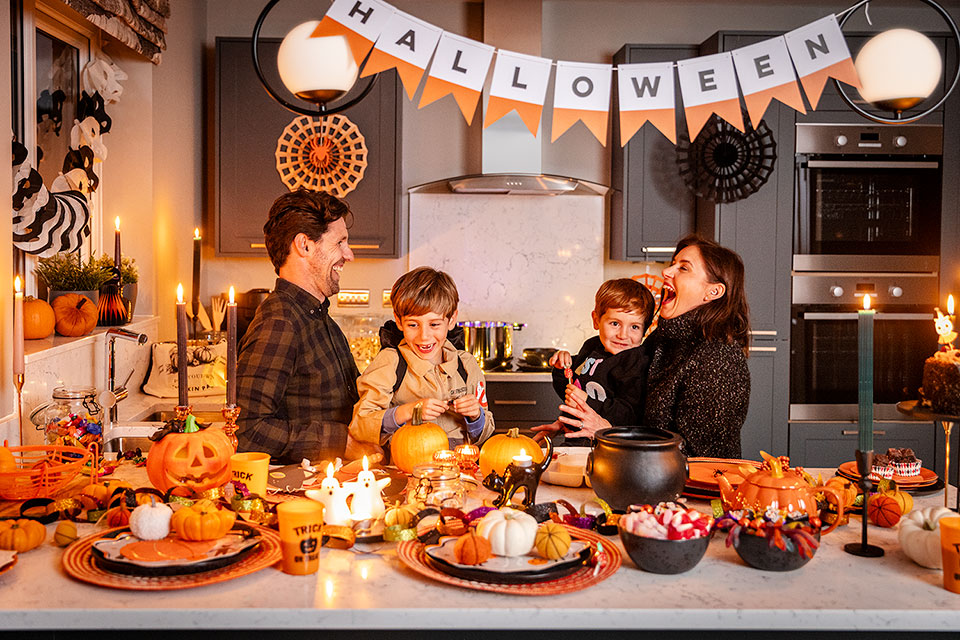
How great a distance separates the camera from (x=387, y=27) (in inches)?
81.2

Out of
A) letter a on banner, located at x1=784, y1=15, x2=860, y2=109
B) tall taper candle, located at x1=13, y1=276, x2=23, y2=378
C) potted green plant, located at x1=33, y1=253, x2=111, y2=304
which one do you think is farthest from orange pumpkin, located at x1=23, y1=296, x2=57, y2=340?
letter a on banner, located at x1=784, y1=15, x2=860, y2=109

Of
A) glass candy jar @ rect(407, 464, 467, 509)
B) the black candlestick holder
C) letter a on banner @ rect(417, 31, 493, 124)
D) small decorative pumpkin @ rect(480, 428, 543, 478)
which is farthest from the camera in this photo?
letter a on banner @ rect(417, 31, 493, 124)

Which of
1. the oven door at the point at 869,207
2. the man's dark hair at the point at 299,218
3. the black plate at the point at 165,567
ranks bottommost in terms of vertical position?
the black plate at the point at 165,567

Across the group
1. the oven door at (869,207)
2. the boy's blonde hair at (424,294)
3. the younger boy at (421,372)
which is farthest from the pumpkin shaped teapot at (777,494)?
the oven door at (869,207)

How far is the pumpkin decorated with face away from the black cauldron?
75 cm

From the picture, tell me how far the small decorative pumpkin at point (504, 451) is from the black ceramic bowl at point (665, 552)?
0.48 metres

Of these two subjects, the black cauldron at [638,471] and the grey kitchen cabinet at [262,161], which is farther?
the grey kitchen cabinet at [262,161]

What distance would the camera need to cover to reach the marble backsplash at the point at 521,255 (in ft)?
14.6

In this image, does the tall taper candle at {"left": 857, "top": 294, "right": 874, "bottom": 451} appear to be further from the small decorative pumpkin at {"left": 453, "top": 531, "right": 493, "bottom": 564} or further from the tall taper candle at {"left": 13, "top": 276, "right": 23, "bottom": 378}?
the tall taper candle at {"left": 13, "top": 276, "right": 23, "bottom": 378}

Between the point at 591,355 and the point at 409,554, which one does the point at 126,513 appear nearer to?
the point at 409,554

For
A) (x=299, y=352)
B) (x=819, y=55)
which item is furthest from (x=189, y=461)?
(x=819, y=55)

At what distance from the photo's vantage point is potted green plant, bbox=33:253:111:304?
3.02m

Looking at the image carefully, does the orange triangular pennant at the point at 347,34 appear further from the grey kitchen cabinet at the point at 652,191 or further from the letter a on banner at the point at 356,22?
the grey kitchen cabinet at the point at 652,191

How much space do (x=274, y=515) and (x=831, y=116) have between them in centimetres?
336
